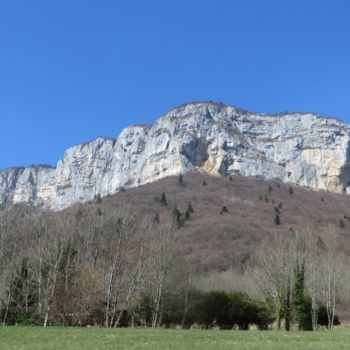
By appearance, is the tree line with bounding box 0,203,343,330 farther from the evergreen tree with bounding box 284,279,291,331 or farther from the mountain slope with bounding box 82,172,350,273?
the mountain slope with bounding box 82,172,350,273

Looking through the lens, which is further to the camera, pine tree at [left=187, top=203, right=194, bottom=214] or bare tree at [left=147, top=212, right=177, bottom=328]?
pine tree at [left=187, top=203, right=194, bottom=214]

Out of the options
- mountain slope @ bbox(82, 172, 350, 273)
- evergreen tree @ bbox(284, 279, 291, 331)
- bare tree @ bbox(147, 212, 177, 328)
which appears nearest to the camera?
evergreen tree @ bbox(284, 279, 291, 331)

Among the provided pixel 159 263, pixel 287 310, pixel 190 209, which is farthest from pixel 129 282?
pixel 190 209

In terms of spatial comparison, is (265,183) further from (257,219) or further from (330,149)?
(257,219)

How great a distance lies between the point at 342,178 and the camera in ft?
586

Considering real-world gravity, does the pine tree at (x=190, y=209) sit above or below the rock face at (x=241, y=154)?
below

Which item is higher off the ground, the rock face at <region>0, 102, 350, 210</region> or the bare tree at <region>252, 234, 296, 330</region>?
the rock face at <region>0, 102, 350, 210</region>

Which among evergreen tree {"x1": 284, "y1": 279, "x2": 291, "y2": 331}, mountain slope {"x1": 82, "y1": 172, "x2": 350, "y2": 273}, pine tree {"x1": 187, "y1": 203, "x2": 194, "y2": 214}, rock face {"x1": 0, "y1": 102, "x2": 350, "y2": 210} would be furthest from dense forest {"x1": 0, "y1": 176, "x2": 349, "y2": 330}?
rock face {"x1": 0, "y1": 102, "x2": 350, "y2": 210}

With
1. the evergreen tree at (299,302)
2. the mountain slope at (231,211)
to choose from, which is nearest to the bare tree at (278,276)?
the evergreen tree at (299,302)

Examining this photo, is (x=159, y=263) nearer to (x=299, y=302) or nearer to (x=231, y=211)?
(x=299, y=302)

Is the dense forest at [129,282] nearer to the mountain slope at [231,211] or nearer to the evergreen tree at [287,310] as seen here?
the evergreen tree at [287,310]

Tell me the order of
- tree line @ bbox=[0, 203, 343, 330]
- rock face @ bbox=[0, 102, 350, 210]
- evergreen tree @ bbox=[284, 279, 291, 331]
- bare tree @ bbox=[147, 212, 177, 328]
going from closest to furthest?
tree line @ bbox=[0, 203, 343, 330]
evergreen tree @ bbox=[284, 279, 291, 331]
bare tree @ bbox=[147, 212, 177, 328]
rock face @ bbox=[0, 102, 350, 210]

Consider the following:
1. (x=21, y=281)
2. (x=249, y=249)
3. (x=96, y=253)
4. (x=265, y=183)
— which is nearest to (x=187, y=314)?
(x=96, y=253)

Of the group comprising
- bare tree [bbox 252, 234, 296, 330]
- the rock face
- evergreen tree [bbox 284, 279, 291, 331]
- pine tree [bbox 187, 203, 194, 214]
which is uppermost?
the rock face
